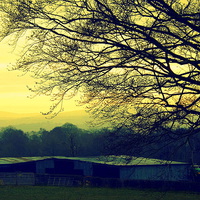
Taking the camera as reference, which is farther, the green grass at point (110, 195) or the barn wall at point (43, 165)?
the barn wall at point (43, 165)

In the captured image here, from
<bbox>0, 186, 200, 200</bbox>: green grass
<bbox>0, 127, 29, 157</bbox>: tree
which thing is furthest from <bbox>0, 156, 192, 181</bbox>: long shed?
<bbox>0, 127, 29, 157</bbox>: tree

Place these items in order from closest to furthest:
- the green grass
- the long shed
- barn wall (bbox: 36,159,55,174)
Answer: the green grass
the long shed
barn wall (bbox: 36,159,55,174)

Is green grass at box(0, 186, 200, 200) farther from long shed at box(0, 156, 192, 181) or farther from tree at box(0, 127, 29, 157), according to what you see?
tree at box(0, 127, 29, 157)

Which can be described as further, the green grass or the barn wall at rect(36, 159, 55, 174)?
the barn wall at rect(36, 159, 55, 174)

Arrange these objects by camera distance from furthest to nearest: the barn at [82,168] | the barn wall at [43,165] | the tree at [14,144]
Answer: the tree at [14,144] < the barn wall at [43,165] < the barn at [82,168]

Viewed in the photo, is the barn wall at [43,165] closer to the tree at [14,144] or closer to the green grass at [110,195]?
the green grass at [110,195]

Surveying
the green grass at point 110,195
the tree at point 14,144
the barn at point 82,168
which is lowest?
the green grass at point 110,195

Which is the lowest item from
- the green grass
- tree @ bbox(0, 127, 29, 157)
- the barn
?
the green grass

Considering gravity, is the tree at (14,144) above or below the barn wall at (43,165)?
above

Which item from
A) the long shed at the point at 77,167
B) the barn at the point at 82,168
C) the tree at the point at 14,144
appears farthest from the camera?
the tree at the point at 14,144

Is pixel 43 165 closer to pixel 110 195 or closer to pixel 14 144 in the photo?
pixel 110 195

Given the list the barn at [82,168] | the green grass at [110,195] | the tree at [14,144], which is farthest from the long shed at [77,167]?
the tree at [14,144]

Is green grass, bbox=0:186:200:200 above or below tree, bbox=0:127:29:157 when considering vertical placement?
below

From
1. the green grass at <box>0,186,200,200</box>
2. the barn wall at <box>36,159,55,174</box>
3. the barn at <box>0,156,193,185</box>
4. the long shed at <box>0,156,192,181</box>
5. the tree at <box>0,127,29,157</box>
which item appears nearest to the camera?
the green grass at <box>0,186,200,200</box>
